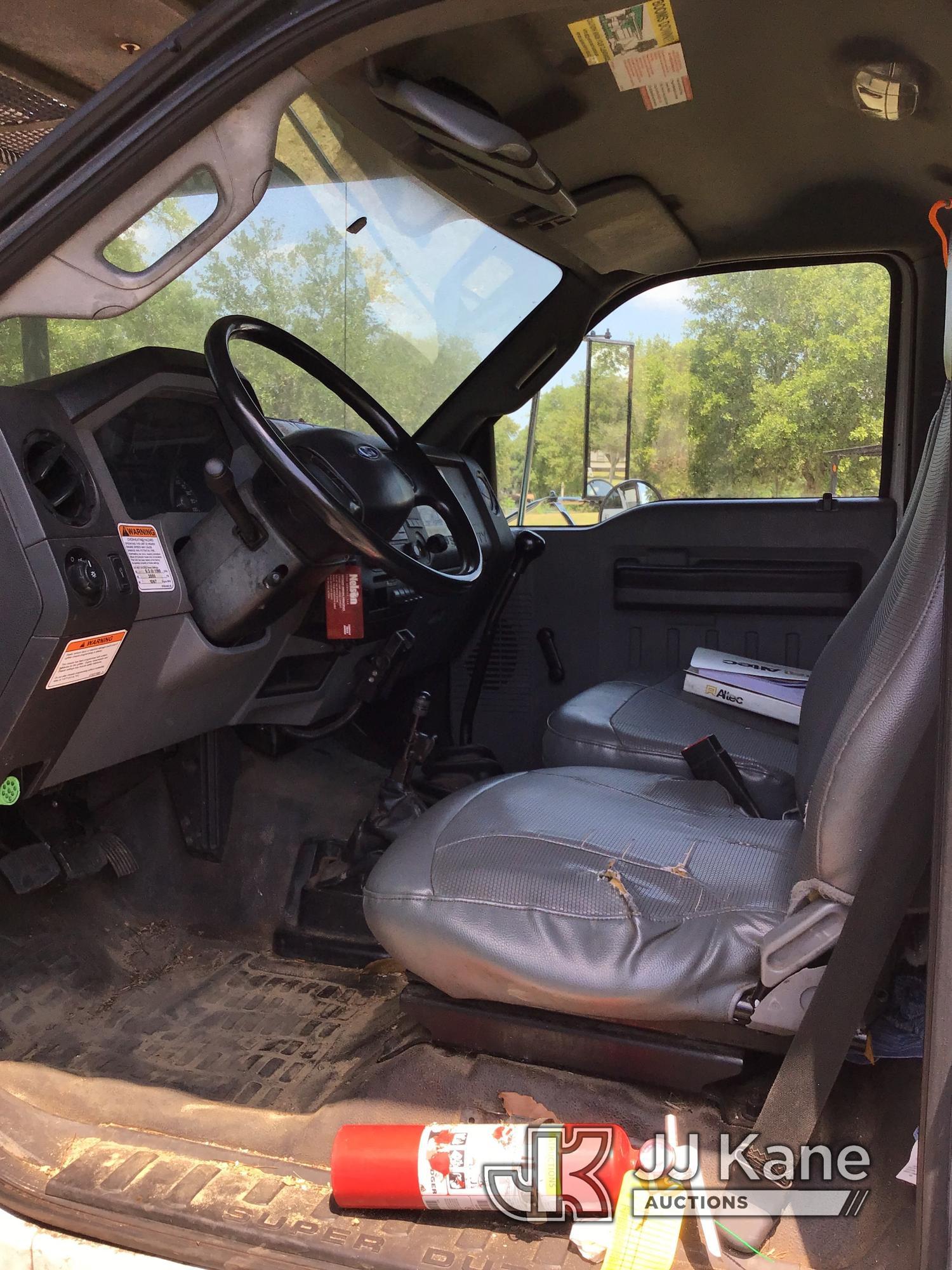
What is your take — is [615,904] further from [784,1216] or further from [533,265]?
[533,265]

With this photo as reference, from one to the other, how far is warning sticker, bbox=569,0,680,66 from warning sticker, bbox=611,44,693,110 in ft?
0.07

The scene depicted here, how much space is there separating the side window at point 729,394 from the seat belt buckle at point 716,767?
938 mm

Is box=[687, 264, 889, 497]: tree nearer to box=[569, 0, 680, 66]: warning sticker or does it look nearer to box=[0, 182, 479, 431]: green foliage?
box=[0, 182, 479, 431]: green foliage

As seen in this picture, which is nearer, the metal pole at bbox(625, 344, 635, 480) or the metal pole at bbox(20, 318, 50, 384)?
the metal pole at bbox(20, 318, 50, 384)

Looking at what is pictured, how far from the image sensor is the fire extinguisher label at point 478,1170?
3.41 ft

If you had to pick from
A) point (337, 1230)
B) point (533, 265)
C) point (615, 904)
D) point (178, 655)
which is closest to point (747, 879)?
point (615, 904)

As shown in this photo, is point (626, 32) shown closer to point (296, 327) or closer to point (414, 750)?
point (296, 327)

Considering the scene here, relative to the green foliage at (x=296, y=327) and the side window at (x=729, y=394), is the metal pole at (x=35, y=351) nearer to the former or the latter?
the green foliage at (x=296, y=327)

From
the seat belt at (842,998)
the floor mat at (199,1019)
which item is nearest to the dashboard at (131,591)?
the floor mat at (199,1019)

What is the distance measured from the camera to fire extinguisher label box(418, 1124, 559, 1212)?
1038mm

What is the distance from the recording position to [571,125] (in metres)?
1.64

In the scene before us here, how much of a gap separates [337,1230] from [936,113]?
1788mm

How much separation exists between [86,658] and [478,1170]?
0.81 m

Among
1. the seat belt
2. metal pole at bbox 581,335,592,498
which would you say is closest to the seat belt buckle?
the seat belt
